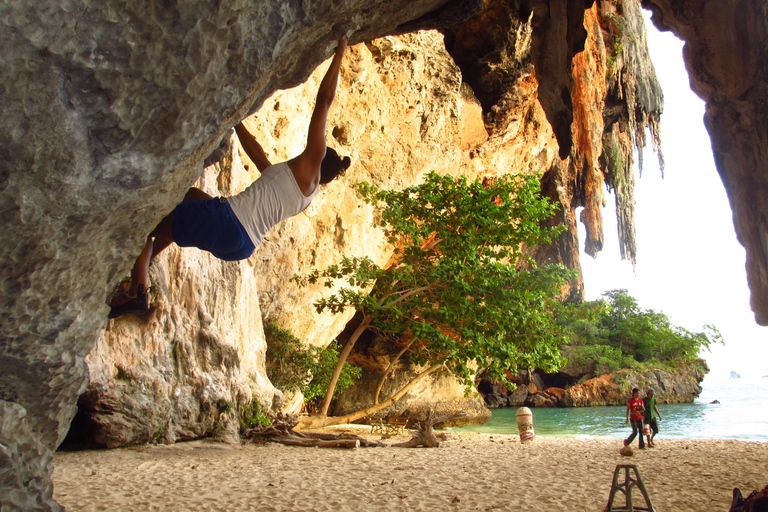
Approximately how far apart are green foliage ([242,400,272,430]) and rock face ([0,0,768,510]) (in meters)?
0.16

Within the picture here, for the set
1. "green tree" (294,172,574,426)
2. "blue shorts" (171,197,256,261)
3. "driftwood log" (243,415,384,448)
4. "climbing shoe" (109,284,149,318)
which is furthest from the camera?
"green tree" (294,172,574,426)

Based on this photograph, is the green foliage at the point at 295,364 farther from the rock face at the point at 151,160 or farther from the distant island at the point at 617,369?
the distant island at the point at 617,369

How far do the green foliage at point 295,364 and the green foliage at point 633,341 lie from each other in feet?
63.8

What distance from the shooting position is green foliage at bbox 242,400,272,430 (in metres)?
6.72

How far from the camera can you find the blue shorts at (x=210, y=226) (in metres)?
2.52

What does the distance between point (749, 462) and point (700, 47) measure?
489 cm

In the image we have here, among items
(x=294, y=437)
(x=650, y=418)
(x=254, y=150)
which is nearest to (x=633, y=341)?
(x=650, y=418)

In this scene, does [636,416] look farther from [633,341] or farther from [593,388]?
[633,341]

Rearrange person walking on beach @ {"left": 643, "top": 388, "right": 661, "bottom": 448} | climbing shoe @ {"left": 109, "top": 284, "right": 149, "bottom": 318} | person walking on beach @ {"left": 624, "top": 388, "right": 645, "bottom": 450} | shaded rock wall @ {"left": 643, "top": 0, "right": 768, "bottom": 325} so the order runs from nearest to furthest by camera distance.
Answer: climbing shoe @ {"left": 109, "top": 284, "right": 149, "bottom": 318} < shaded rock wall @ {"left": 643, "top": 0, "right": 768, "bottom": 325} < person walking on beach @ {"left": 624, "top": 388, "right": 645, "bottom": 450} < person walking on beach @ {"left": 643, "top": 388, "right": 661, "bottom": 448}

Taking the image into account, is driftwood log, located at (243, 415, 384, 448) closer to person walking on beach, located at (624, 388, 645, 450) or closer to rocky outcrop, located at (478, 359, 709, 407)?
person walking on beach, located at (624, 388, 645, 450)

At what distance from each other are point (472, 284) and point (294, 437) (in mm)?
4411

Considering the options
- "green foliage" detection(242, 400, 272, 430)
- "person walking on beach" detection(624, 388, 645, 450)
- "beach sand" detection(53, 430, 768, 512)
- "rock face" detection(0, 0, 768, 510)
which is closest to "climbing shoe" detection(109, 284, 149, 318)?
"rock face" detection(0, 0, 768, 510)

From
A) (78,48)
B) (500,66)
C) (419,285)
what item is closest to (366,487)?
(78,48)

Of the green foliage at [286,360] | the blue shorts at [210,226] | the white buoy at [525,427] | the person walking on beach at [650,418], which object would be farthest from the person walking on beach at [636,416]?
the blue shorts at [210,226]
